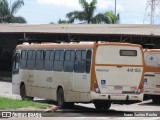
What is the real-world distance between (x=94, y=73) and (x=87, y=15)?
190ft

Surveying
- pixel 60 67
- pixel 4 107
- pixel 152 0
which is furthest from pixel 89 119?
pixel 152 0

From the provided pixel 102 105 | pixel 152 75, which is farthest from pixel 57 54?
pixel 152 75

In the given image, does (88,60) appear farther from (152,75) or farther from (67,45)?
(152,75)

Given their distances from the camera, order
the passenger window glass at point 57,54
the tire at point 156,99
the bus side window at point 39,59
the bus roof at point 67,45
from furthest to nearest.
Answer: the tire at point 156,99, the bus side window at point 39,59, the passenger window glass at point 57,54, the bus roof at point 67,45

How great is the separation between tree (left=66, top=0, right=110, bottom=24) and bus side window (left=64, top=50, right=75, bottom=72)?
2155 inches

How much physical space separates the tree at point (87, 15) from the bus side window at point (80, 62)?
55604mm

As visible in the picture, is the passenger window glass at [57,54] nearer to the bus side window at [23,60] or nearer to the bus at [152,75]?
the bus side window at [23,60]

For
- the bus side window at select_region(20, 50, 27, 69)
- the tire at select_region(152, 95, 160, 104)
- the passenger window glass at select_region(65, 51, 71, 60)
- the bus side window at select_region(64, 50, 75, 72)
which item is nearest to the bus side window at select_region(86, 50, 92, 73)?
the bus side window at select_region(64, 50, 75, 72)

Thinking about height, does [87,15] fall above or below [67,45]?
above

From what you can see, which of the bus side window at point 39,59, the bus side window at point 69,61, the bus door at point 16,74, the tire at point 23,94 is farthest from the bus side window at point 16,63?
the bus side window at point 69,61

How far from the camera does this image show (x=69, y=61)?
2117cm

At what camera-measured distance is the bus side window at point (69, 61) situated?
68.8ft

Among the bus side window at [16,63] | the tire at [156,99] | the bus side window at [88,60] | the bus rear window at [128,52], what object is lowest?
the tire at [156,99]

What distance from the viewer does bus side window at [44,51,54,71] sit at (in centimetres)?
2273
